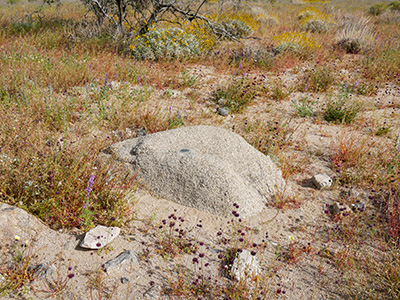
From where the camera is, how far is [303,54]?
8.86 metres

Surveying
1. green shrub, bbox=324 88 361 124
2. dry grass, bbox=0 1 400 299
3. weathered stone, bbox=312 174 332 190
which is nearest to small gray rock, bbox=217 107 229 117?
dry grass, bbox=0 1 400 299

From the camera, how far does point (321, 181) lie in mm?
3811

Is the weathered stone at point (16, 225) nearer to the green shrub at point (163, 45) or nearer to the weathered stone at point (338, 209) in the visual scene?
the weathered stone at point (338, 209)

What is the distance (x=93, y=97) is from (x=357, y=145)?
15.6ft

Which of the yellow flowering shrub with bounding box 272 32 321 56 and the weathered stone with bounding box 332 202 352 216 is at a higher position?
the yellow flowering shrub with bounding box 272 32 321 56

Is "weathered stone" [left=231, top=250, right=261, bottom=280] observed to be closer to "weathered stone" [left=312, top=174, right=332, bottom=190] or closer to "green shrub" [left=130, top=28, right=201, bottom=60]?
"weathered stone" [left=312, top=174, right=332, bottom=190]

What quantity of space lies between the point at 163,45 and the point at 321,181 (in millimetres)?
5253

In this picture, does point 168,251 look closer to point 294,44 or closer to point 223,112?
point 223,112

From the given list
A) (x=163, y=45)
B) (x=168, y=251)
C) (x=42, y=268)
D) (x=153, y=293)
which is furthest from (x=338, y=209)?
(x=163, y=45)

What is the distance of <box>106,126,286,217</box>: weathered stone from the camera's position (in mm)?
3264

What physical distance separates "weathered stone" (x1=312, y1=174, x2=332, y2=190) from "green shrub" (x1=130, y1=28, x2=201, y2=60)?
4.87 meters

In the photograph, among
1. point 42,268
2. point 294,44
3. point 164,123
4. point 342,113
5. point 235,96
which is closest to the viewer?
point 42,268

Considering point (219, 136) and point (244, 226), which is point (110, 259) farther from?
→ point (219, 136)

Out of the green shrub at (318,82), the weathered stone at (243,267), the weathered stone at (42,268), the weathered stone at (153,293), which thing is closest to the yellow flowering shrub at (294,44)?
the green shrub at (318,82)
